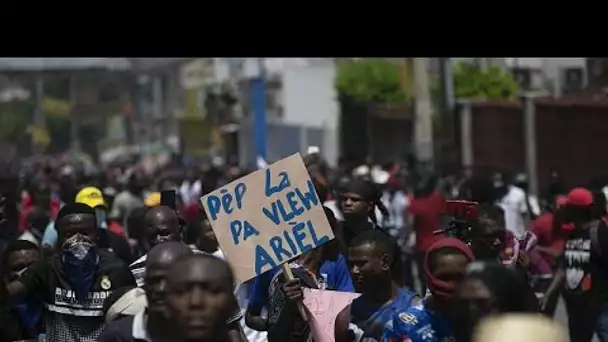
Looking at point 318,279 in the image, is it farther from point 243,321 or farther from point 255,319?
point 243,321

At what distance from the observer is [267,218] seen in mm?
6438

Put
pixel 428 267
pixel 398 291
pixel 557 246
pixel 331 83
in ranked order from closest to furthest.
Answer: pixel 428 267
pixel 398 291
pixel 557 246
pixel 331 83

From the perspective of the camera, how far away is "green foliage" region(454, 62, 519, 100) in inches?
1372

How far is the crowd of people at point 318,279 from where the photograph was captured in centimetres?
438

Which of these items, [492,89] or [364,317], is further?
[492,89]

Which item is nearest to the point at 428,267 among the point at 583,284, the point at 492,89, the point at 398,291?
the point at 398,291

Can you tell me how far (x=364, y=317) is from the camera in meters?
6.63

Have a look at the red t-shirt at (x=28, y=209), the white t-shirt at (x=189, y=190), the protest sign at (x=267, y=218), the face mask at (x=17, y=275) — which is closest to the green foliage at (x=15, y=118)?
the white t-shirt at (x=189, y=190)

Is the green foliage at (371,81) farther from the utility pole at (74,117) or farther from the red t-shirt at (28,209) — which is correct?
the utility pole at (74,117)

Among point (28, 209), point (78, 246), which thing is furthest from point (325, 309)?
point (28, 209)

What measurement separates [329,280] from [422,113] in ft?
111

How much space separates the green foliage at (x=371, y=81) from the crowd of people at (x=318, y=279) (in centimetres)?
3013
